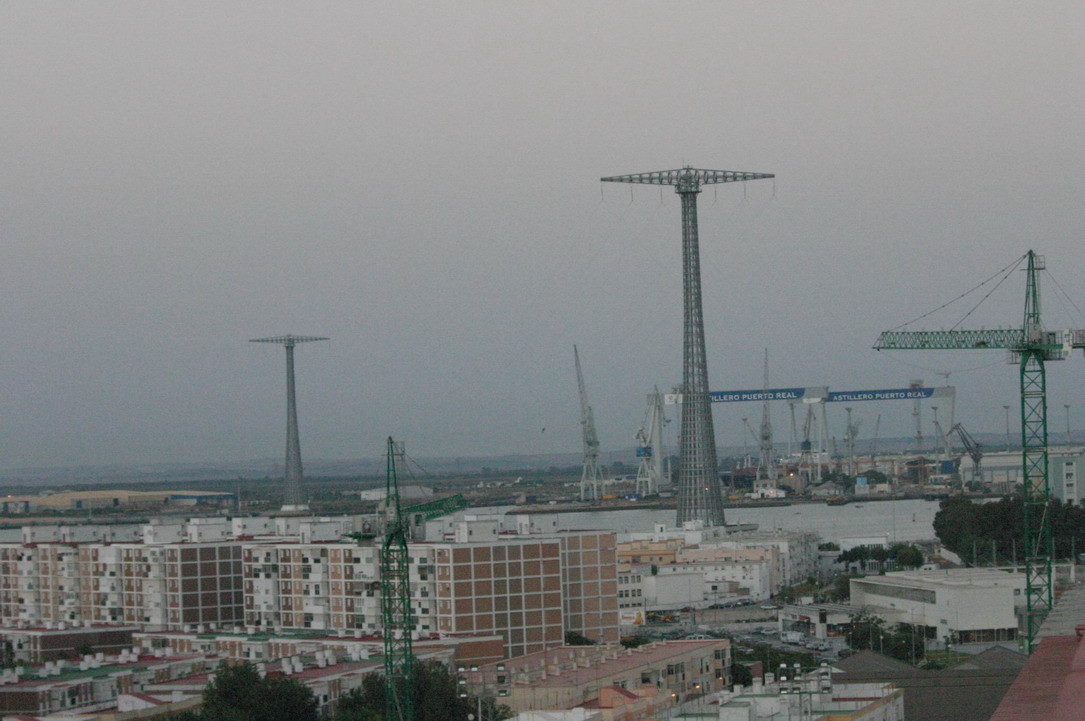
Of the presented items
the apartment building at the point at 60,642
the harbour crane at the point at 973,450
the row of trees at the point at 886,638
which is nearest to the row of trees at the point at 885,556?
the row of trees at the point at 886,638

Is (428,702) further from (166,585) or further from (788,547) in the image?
(788,547)

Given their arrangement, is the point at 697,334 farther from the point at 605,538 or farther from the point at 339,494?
the point at 339,494

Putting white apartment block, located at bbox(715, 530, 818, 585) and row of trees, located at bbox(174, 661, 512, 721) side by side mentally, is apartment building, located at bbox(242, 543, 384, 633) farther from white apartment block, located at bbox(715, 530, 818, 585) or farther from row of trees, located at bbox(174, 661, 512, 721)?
white apartment block, located at bbox(715, 530, 818, 585)

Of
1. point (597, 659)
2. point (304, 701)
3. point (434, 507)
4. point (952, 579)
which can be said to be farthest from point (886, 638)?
point (304, 701)

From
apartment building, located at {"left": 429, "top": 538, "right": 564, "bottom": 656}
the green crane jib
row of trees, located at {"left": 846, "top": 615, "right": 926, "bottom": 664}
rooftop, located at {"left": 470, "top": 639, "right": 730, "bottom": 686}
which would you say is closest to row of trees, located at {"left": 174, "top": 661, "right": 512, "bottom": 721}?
rooftop, located at {"left": 470, "top": 639, "right": 730, "bottom": 686}

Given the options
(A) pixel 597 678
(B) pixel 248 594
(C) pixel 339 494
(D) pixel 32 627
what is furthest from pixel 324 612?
(C) pixel 339 494

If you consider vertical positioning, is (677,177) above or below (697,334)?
above

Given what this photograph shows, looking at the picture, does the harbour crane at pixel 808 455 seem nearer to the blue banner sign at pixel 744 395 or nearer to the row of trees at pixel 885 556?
the blue banner sign at pixel 744 395
